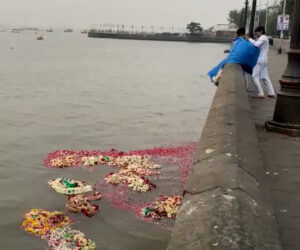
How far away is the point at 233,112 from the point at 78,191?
3105 millimetres

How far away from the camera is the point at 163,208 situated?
7.50m

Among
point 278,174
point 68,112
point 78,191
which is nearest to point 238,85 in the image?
point 78,191

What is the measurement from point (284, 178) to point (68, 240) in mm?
2941

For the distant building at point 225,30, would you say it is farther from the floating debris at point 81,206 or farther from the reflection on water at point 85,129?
the floating debris at point 81,206

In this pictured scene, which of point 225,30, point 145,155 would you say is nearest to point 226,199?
point 145,155

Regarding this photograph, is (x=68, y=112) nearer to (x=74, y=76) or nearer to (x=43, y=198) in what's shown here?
(x=43, y=198)

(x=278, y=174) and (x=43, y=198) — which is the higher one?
(x=278, y=174)

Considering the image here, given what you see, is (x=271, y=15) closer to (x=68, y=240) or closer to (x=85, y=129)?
(x=85, y=129)

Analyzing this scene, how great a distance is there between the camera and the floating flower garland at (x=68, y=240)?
20.8 feet

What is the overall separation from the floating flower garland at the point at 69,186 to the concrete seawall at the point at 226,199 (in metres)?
3.24

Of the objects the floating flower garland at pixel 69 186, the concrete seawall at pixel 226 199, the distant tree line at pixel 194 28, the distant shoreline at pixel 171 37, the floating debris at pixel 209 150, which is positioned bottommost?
the distant shoreline at pixel 171 37

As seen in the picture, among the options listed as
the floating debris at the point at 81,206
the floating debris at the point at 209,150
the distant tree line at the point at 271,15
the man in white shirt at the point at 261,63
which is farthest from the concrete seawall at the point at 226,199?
the distant tree line at the point at 271,15

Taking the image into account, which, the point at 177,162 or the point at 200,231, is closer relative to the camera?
the point at 200,231

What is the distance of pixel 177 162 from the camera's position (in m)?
10.5
